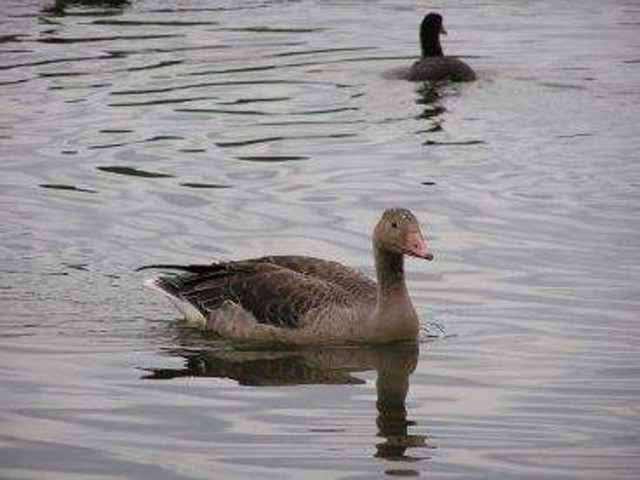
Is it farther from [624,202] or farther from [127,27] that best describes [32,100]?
[624,202]

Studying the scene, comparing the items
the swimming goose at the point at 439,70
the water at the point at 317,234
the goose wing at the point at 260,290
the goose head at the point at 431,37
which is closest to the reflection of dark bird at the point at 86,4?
the water at the point at 317,234

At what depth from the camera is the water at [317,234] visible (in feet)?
39.0

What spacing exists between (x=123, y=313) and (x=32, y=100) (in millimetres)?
10302

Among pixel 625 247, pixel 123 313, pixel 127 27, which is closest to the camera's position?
pixel 123 313

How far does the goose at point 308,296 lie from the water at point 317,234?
0.27 metres

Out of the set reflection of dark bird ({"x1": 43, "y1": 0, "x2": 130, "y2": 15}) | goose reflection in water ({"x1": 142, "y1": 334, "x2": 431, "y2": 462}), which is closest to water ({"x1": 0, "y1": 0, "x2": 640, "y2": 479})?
goose reflection in water ({"x1": 142, "y1": 334, "x2": 431, "y2": 462})

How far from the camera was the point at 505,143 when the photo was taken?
22109mm

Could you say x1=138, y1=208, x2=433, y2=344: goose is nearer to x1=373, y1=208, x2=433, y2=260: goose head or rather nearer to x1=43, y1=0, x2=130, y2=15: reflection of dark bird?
x1=373, y1=208, x2=433, y2=260: goose head

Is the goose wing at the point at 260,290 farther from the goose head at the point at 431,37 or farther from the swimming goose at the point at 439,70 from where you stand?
the goose head at the point at 431,37

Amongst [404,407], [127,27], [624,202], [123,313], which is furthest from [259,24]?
[404,407]

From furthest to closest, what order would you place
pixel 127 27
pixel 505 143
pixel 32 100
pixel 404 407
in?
1. pixel 127 27
2. pixel 32 100
3. pixel 505 143
4. pixel 404 407

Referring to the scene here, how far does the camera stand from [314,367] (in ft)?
46.4

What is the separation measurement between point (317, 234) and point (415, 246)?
3.56 metres

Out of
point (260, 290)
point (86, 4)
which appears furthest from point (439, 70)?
point (260, 290)
